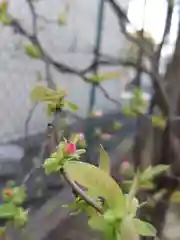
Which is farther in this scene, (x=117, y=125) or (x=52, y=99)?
(x=117, y=125)

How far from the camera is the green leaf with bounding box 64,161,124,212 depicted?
0.61ft

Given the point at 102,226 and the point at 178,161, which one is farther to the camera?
the point at 178,161

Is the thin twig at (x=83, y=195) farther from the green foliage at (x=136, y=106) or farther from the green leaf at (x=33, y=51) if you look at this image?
the green leaf at (x=33, y=51)

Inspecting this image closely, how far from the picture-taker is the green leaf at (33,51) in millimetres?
659

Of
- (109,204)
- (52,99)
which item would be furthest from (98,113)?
(109,204)

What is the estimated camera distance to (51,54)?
762mm

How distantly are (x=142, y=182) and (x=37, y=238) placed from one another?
20 cm

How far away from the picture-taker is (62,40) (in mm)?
789

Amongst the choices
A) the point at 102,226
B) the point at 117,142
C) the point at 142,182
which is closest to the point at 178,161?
the point at 142,182

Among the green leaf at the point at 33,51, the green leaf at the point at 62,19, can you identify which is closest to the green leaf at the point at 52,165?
the green leaf at the point at 33,51

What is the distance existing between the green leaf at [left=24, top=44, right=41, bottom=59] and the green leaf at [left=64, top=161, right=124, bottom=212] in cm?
49

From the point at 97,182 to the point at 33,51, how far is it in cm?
50

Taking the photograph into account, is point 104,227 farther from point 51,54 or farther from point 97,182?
point 51,54

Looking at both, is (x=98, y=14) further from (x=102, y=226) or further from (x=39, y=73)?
(x=102, y=226)
